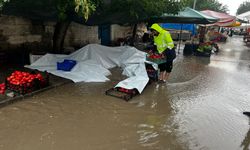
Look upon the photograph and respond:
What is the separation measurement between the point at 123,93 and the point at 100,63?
3037 mm

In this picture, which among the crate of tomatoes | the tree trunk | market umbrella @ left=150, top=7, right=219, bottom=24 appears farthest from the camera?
market umbrella @ left=150, top=7, right=219, bottom=24

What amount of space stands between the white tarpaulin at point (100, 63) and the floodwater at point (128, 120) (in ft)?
1.47

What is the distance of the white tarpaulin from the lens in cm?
727

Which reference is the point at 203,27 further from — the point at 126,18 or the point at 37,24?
the point at 37,24

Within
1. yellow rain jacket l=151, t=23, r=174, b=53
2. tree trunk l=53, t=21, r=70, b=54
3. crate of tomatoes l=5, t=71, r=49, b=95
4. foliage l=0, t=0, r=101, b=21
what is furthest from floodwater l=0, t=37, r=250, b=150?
tree trunk l=53, t=21, r=70, b=54

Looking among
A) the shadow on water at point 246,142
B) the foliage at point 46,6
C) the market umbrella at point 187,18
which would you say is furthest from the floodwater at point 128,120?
the market umbrella at point 187,18

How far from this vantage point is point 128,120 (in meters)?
4.91

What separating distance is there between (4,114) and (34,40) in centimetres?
540

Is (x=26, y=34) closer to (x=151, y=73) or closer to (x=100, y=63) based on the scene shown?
(x=100, y=63)

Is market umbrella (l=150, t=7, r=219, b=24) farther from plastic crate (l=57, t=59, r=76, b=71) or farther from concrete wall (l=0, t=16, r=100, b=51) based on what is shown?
plastic crate (l=57, t=59, r=76, b=71)

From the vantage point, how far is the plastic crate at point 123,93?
20.0 ft

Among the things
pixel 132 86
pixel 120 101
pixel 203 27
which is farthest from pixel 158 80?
pixel 203 27

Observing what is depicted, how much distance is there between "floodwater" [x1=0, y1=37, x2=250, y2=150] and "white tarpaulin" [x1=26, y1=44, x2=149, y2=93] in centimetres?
45

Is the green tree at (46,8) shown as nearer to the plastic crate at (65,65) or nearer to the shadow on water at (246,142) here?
the plastic crate at (65,65)
